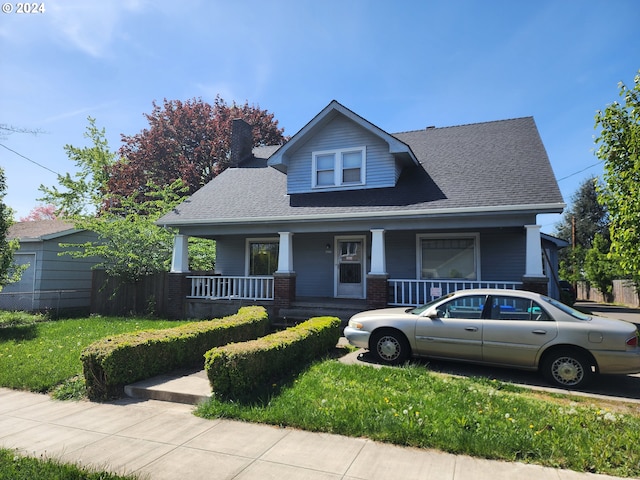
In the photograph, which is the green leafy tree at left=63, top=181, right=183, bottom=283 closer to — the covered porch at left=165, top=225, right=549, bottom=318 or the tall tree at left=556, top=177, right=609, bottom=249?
the covered porch at left=165, top=225, right=549, bottom=318

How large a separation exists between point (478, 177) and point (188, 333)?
356 inches

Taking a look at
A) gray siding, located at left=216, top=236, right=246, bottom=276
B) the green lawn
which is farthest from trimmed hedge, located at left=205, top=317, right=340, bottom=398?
gray siding, located at left=216, top=236, right=246, bottom=276

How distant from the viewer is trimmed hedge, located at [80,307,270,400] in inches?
239

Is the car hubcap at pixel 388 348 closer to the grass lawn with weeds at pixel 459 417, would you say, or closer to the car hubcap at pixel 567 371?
the grass lawn with weeds at pixel 459 417

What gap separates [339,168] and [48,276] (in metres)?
12.4

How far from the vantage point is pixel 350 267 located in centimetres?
1360

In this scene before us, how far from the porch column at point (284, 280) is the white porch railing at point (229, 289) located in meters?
0.69

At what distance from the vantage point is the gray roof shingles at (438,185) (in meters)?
10.7

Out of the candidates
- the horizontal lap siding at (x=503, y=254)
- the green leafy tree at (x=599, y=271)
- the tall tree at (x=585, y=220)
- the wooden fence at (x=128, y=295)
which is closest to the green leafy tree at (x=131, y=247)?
the wooden fence at (x=128, y=295)

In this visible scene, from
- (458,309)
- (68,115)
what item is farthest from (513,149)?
(68,115)

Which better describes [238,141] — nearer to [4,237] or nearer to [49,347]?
[4,237]

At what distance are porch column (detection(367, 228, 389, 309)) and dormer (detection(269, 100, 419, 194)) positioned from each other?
226cm

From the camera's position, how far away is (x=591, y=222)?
136 feet

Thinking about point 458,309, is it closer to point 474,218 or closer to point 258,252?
point 474,218
